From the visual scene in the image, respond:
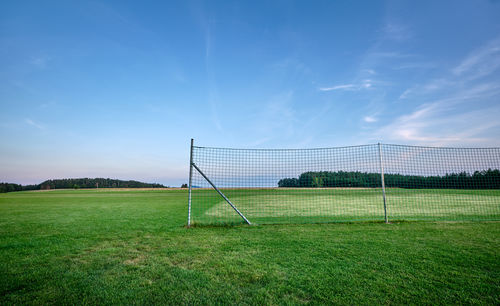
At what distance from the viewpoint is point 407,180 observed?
1006 centimetres

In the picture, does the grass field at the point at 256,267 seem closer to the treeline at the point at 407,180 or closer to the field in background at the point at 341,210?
the field in background at the point at 341,210

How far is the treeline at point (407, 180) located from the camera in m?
9.79

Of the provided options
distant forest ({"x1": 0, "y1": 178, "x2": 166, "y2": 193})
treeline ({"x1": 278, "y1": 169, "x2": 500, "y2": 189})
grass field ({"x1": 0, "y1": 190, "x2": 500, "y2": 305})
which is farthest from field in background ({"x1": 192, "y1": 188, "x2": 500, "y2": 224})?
distant forest ({"x1": 0, "y1": 178, "x2": 166, "y2": 193})

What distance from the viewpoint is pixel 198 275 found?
339 cm

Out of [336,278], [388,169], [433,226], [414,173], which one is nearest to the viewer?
[336,278]

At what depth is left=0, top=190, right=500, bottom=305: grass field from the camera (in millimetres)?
2748

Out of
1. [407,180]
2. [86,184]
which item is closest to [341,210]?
[407,180]

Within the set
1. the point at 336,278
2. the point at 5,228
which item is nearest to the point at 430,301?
the point at 336,278

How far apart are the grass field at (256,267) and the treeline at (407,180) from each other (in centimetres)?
375

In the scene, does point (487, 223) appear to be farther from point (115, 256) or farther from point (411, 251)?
point (115, 256)

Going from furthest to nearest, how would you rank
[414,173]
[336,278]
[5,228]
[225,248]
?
[414,173], [5,228], [225,248], [336,278]

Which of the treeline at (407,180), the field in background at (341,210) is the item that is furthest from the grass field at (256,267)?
the treeline at (407,180)

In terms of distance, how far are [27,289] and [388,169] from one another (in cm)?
964

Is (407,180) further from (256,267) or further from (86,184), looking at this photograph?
(86,184)
